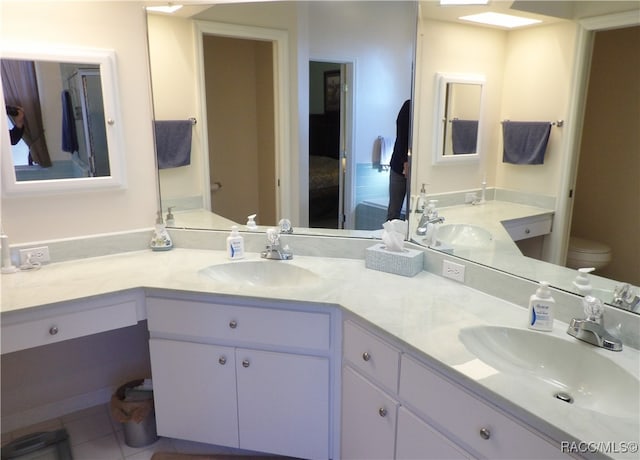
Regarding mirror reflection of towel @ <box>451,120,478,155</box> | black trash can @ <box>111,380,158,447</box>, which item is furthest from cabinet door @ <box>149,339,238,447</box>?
mirror reflection of towel @ <box>451,120,478,155</box>

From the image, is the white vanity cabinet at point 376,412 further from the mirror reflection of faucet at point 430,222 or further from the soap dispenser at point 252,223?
the soap dispenser at point 252,223

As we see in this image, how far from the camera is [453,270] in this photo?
1968 mm

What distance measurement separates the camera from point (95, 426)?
238 cm

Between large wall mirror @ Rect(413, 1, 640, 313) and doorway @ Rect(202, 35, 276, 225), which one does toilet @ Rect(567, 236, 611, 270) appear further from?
Answer: doorway @ Rect(202, 35, 276, 225)

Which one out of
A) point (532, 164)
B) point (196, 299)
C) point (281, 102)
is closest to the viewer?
point (532, 164)

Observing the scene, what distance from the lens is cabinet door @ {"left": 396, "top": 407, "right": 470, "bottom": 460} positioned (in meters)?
1.37

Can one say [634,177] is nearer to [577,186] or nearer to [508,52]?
[577,186]

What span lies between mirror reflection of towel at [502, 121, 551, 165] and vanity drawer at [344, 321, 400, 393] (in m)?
0.83

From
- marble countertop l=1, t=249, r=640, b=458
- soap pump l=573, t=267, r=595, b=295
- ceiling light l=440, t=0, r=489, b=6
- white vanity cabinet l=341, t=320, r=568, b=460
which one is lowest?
white vanity cabinet l=341, t=320, r=568, b=460

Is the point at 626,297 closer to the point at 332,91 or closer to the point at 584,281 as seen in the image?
the point at 584,281

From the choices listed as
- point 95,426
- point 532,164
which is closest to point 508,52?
point 532,164

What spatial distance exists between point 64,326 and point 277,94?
1420 millimetres

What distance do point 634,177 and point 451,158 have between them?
2.48ft

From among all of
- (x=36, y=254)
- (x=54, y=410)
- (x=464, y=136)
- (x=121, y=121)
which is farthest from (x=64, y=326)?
(x=464, y=136)
